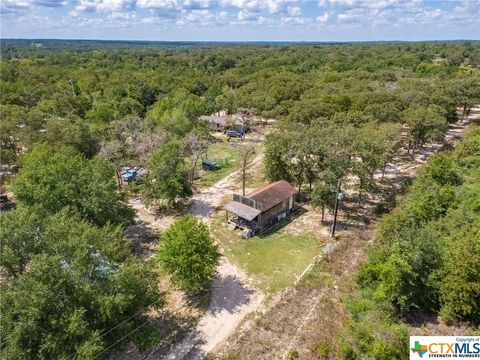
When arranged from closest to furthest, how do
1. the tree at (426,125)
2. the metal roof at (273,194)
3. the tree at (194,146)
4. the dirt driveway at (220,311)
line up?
the dirt driveway at (220,311), the metal roof at (273,194), the tree at (194,146), the tree at (426,125)

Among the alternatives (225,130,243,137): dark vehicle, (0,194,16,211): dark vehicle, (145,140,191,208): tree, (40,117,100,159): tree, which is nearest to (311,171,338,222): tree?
(145,140,191,208): tree

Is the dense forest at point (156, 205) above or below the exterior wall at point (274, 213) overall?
above

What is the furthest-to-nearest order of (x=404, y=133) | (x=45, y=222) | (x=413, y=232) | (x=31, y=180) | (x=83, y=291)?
(x=404, y=133) < (x=31, y=180) < (x=413, y=232) < (x=45, y=222) < (x=83, y=291)

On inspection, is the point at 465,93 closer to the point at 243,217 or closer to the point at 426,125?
the point at 426,125

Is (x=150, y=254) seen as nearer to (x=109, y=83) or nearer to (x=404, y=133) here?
(x=404, y=133)

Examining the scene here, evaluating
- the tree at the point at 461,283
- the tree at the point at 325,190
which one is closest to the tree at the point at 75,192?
the tree at the point at 325,190

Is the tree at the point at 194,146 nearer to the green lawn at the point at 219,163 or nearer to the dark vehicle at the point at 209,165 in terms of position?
Answer: the green lawn at the point at 219,163

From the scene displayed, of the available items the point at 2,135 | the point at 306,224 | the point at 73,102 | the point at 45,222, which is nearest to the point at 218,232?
the point at 306,224
